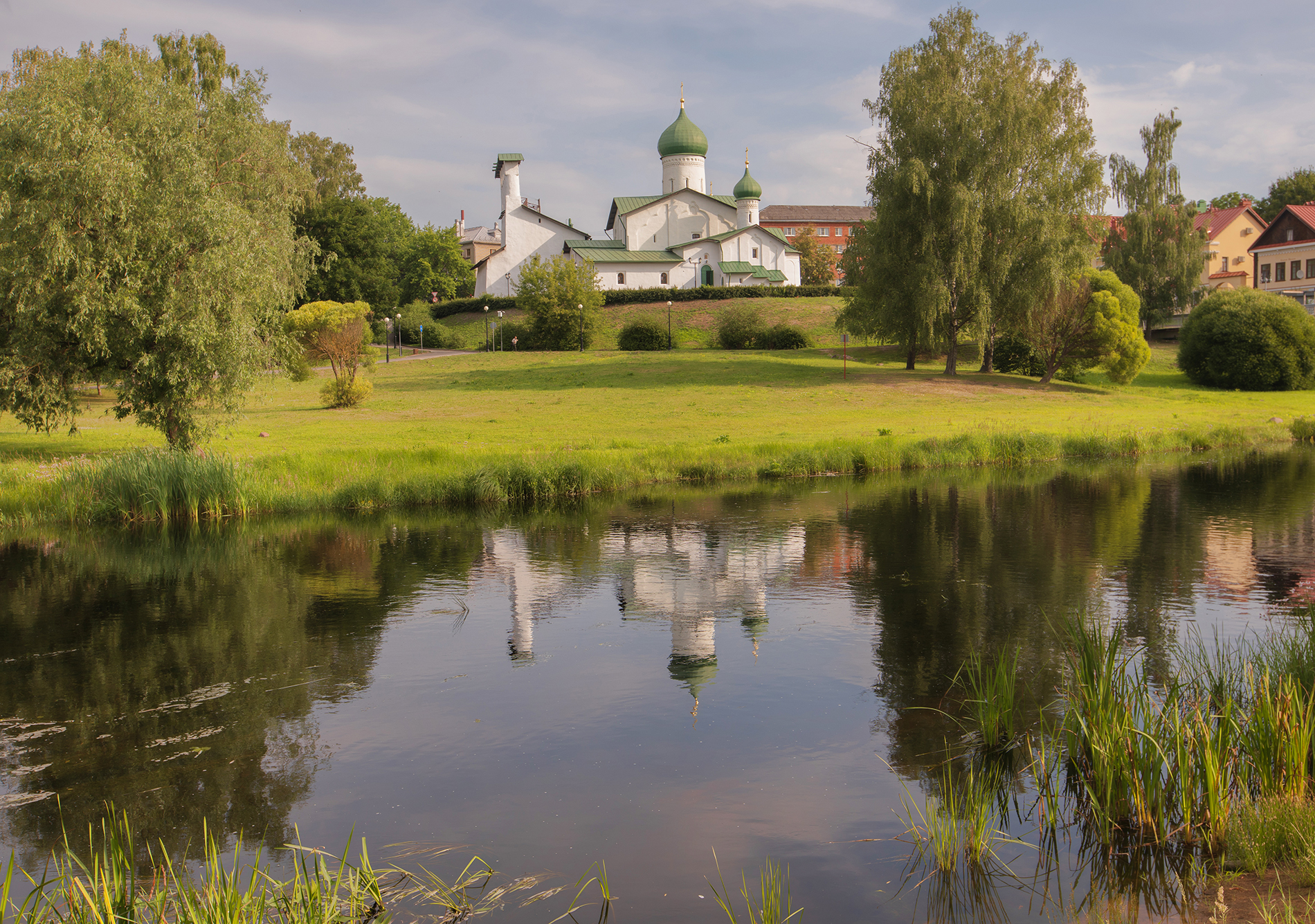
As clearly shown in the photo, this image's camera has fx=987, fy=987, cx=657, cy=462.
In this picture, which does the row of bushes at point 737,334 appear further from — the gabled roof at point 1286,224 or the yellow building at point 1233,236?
the yellow building at point 1233,236

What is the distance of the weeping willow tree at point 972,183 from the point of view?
131 ft

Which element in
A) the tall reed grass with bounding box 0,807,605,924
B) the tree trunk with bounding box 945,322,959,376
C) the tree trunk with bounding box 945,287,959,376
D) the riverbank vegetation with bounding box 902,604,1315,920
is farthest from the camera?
the tree trunk with bounding box 945,322,959,376

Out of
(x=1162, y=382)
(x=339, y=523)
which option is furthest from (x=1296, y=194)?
(x=339, y=523)

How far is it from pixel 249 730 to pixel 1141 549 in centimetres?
1316

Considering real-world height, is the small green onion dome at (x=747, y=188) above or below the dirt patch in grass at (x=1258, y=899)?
above

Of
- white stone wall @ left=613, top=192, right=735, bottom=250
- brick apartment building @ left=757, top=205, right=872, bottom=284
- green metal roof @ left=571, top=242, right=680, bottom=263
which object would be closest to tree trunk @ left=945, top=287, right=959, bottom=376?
green metal roof @ left=571, top=242, right=680, bottom=263

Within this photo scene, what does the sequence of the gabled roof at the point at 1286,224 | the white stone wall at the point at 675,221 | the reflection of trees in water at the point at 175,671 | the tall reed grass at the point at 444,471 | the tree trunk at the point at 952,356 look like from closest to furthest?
the reflection of trees in water at the point at 175,671
the tall reed grass at the point at 444,471
the tree trunk at the point at 952,356
the gabled roof at the point at 1286,224
the white stone wall at the point at 675,221

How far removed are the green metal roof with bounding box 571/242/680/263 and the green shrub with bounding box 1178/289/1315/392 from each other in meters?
43.0

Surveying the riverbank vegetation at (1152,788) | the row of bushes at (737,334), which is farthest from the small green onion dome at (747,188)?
the riverbank vegetation at (1152,788)

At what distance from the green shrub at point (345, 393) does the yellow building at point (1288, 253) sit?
57086 mm

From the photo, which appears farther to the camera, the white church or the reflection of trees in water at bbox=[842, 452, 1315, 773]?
the white church

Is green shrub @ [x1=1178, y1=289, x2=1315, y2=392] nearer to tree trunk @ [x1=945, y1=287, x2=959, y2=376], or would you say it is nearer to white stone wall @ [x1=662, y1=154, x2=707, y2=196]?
tree trunk @ [x1=945, y1=287, x2=959, y2=376]

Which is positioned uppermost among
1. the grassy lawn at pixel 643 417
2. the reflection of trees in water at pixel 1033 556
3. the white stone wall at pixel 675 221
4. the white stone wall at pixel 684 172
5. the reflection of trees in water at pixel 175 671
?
the white stone wall at pixel 684 172

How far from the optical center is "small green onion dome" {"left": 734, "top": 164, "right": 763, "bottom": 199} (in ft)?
270
